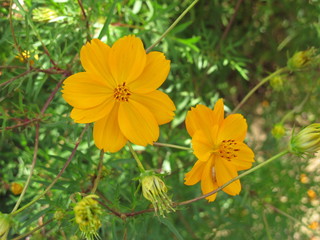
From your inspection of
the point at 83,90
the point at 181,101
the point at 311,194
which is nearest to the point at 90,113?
the point at 83,90

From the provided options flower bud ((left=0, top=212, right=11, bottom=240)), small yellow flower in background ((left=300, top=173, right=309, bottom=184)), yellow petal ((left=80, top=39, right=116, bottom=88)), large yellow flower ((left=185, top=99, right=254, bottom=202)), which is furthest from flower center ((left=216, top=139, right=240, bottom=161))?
small yellow flower in background ((left=300, top=173, right=309, bottom=184))

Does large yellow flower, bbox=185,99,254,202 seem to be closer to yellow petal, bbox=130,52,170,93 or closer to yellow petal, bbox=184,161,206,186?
yellow petal, bbox=184,161,206,186

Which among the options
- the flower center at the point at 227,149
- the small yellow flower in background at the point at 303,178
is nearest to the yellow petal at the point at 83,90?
the flower center at the point at 227,149

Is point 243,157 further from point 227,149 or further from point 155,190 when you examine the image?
point 155,190

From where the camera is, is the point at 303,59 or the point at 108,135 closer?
the point at 108,135

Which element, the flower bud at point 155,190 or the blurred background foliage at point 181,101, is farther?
the blurred background foliage at point 181,101

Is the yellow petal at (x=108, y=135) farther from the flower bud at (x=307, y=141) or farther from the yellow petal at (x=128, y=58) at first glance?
the flower bud at (x=307, y=141)

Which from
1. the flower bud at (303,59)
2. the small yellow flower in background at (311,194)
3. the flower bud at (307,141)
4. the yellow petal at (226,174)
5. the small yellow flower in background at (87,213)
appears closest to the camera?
the small yellow flower in background at (87,213)
